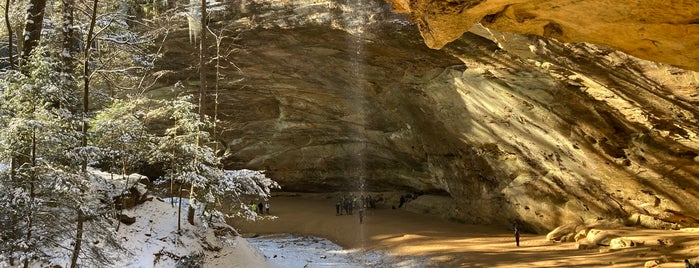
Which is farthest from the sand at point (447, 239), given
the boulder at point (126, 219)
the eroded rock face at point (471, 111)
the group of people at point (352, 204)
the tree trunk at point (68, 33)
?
the tree trunk at point (68, 33)

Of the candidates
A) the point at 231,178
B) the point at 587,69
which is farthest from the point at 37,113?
the point at 587,69

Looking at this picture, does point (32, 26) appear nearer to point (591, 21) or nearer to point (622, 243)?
point (591, 21)

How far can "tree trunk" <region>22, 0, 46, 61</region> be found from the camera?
7773 mm

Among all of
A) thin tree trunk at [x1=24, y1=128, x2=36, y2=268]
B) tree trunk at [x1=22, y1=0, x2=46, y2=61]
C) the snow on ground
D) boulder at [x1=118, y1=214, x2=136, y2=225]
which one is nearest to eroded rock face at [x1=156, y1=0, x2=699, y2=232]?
the snow on ground

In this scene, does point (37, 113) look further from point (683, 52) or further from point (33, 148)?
point (683, 52)

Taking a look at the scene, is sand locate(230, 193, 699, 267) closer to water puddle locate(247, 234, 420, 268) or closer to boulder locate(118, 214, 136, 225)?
water puddle locate(247, 234, 420, 268)

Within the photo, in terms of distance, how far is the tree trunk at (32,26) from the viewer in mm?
7773

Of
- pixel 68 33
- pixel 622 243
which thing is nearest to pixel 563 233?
pixel 622 243

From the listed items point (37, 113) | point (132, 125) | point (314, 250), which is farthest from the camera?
point (314, 250)

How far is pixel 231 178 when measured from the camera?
1291 cm

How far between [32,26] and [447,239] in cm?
1557

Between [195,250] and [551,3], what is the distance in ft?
34.1

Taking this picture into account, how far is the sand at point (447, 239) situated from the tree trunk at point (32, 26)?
823cm

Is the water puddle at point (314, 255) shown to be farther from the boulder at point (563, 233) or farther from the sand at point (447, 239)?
the boulder at point (563, 233)
